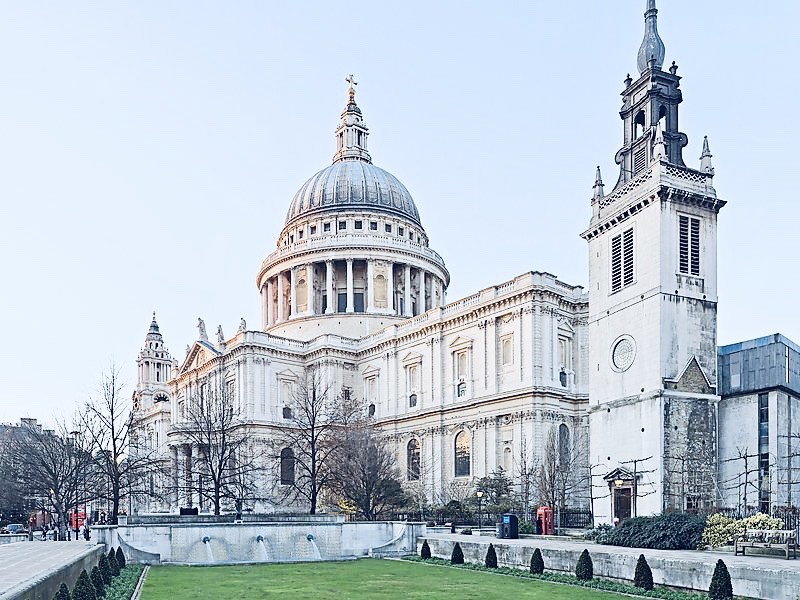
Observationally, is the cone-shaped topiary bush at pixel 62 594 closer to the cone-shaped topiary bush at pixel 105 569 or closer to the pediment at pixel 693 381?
the cone-shaped topiary bush at pixel 105 569

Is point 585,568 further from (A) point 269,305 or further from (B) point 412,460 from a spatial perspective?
(A) point 269,305

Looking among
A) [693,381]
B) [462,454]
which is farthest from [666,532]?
[462,454]

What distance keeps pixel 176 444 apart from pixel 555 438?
45.5 m

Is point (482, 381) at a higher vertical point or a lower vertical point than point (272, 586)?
higher

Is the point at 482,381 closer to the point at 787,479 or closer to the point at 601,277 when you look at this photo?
the point at 601,277

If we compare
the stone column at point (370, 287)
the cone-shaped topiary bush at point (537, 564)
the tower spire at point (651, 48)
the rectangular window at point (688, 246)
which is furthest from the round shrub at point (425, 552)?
the stone column at point (370, 287)

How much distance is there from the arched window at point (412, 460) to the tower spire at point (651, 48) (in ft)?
133

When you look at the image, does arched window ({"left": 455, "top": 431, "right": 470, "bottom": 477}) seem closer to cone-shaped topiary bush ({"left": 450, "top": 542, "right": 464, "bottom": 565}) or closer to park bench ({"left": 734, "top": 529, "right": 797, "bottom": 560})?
cone-shaped topiary bush ({"left": 450, "top": 542, "right": 464, "bottom": 565})

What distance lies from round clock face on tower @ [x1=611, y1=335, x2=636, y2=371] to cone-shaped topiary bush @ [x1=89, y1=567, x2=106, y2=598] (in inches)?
989

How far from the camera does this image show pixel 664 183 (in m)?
39.5

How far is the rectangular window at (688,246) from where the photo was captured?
3972cm

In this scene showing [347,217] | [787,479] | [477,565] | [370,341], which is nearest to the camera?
[477,565]

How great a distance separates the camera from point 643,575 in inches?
953

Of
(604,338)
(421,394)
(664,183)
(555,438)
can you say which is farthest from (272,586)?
(421,394)
